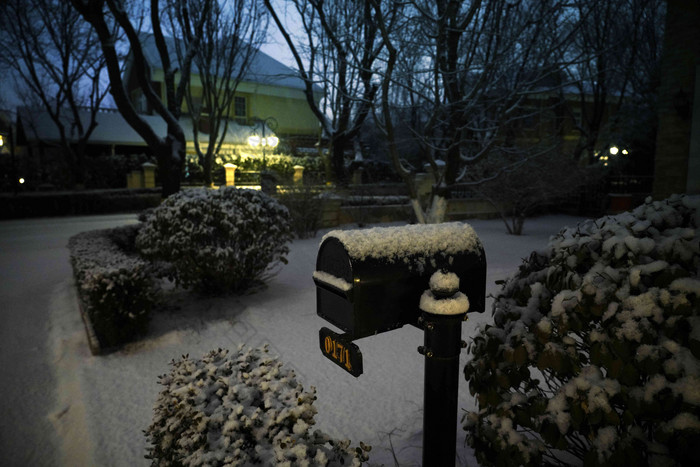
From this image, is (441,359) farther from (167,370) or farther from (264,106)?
(264,106)

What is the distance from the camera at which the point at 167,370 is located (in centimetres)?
452

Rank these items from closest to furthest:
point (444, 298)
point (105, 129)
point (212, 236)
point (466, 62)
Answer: point (444, 298) → point (212, 236) → point (466, 62) → point (105, 129)

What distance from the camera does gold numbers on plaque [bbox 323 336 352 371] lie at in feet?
5.76

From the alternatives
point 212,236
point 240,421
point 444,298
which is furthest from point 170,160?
point 444,298

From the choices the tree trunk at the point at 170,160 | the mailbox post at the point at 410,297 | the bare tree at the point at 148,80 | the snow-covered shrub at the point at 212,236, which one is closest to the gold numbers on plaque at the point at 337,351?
the mailbox post at the point at 410,297

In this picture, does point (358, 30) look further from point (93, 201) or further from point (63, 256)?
point (93, 201)

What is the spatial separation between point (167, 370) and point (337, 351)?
11.3 ft

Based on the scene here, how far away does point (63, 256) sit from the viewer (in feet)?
33.3

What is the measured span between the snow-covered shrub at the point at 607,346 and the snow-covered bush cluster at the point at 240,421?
2.44 feet

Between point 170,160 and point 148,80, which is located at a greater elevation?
point 148,80

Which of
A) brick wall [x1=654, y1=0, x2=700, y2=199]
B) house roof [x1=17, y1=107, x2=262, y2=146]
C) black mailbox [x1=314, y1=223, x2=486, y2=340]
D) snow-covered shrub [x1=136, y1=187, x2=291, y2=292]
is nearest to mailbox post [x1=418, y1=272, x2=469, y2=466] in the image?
Result: black mailbox [x1=314, y1=223, x2=486, y2=340]

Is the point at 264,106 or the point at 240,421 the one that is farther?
the point at 264,106

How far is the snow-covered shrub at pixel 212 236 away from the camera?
5898 millimetres

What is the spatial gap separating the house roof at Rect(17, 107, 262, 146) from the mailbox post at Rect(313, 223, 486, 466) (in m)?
24.9
